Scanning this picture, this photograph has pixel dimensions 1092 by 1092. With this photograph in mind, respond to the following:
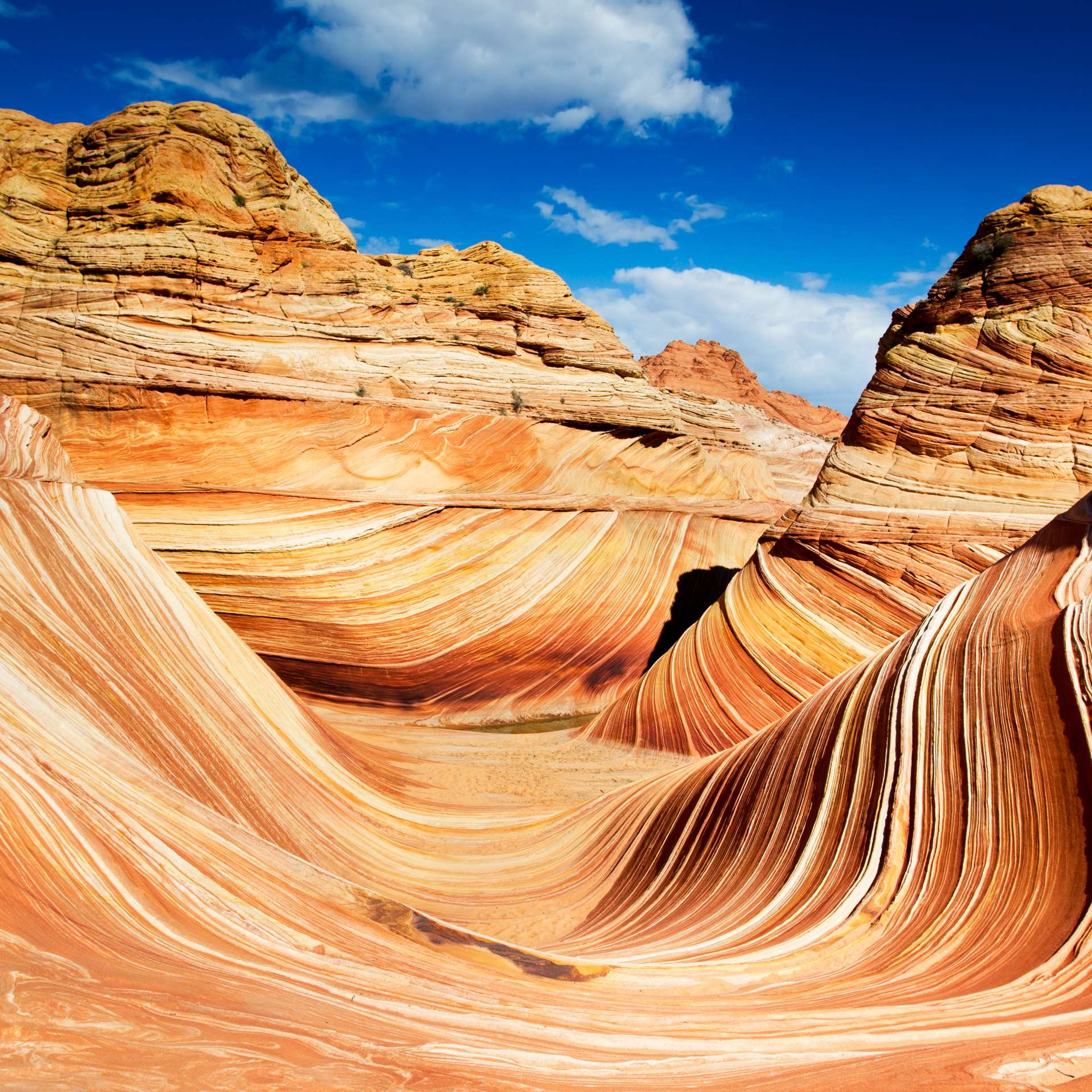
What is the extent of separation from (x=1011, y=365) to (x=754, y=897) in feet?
24.7

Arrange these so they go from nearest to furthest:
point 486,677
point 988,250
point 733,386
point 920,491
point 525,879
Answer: point 525,879 < point 920,491 < point 988,250 < point 486,677 < point 733,386

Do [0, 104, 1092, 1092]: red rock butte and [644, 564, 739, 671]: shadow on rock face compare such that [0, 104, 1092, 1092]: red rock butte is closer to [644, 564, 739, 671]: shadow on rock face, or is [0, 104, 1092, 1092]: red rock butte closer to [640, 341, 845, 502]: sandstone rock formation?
[644, 564, 739, 671]: shadow on rock face

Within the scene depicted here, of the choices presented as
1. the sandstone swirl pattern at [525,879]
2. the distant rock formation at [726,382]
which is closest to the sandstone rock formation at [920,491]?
the sandstone swirl pattern at [525,879]

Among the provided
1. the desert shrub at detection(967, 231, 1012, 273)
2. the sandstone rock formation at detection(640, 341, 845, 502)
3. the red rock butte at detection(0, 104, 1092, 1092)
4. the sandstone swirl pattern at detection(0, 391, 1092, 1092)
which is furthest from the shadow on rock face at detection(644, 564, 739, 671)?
the sandstone rock formation at detection(640, 341, 845, 502)

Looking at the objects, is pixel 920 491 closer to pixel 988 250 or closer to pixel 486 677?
pixel 988 250

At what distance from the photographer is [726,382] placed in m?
41.2

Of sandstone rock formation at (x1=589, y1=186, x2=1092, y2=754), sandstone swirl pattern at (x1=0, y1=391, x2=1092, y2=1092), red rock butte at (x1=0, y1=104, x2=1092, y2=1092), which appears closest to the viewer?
sandstone swirl pattern at (x1=0, y1=391, x2=1092, y2=1092)

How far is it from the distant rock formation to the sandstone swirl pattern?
34.3 meters

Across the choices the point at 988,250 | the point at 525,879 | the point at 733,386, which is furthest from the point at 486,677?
the point at 733,386

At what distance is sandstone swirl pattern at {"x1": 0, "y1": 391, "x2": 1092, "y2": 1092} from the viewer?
2.08 meters

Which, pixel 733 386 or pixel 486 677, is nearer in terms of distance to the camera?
pixel 486 677

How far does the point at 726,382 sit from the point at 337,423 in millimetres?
32718

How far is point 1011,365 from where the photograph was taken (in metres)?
9.25

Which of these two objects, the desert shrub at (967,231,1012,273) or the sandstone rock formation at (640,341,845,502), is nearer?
the desert shrub at (967,231,1012,273)
